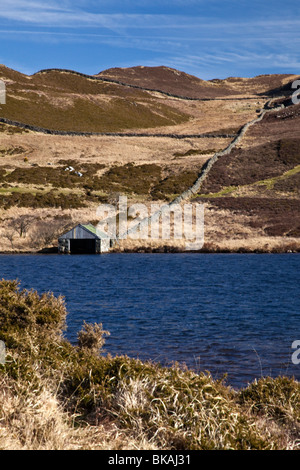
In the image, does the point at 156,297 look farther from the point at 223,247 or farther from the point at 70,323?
the point at 223,247

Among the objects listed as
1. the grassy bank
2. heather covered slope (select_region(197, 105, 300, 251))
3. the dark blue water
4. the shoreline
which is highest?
heather covered slope (select_region(197, 105, 300, 251))

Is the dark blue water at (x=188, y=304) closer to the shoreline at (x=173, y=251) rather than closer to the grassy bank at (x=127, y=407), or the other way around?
the shoreline at (x=173, y=251)

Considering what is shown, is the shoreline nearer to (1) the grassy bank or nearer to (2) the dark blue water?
(2) the dark blue water

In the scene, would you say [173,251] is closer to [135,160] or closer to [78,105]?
[135,160]

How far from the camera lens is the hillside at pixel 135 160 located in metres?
64.6

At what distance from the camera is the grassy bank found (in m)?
7.53

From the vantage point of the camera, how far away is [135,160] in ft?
322

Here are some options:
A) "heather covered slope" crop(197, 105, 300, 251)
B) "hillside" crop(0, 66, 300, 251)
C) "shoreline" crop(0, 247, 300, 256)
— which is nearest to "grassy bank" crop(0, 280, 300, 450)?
"shoreline" crop(0, 247, 300, 256)

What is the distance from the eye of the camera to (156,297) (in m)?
31.2

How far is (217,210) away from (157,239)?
39.1ft

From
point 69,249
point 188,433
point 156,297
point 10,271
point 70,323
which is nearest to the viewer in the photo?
point 188,433

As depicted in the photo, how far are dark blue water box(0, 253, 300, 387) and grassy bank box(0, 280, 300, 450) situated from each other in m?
5.00

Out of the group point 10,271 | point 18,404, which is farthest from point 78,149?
point 18,404

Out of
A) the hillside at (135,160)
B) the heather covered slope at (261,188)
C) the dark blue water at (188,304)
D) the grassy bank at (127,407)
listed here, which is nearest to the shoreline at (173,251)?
the hillside at (135,160)
